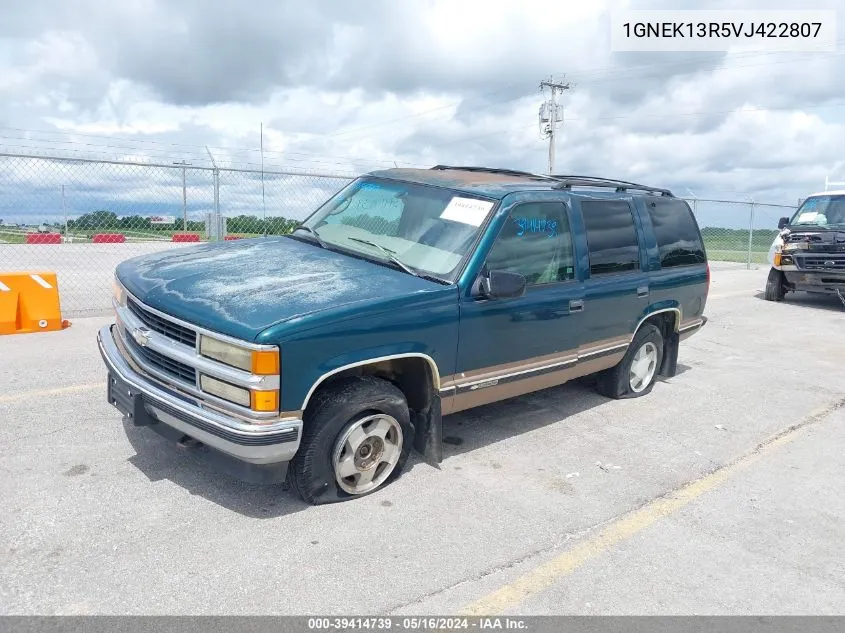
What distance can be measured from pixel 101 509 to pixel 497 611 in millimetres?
2183

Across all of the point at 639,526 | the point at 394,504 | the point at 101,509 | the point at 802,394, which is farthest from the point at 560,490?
the point at 802,394

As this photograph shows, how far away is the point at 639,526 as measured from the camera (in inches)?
152

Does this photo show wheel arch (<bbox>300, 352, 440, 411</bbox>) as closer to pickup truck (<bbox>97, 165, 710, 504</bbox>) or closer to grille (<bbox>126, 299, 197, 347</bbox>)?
pickup truck (<bbox>97, 165, 710, 504</bbox>)

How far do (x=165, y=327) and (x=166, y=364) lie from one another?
0.21 m

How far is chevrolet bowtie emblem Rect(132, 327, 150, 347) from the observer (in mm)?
3779

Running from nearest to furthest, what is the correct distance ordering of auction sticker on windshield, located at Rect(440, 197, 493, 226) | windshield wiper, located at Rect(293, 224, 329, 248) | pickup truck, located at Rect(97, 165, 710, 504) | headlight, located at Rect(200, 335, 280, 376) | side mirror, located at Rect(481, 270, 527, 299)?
headlight, located at Rect(200, 335, 280, 376)
pickup truck, located at Rect(97, 165, 710, 504)
side mirror, located at Rect(481, 270, 527, 299)
auction sticker on windshield, located at Rect(440, 197, 493, 226)
windshield wiper, located at Rect(293, 224, 329, 248)

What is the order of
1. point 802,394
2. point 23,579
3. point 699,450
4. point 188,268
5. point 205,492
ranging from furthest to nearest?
point 802,394 → point 699,450 → point 188,268 → point 205,492 → point 23,579

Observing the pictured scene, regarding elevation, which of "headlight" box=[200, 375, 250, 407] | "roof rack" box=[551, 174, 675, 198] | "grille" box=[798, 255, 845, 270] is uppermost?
"roof rack" box=[551, 174, 675, 198]

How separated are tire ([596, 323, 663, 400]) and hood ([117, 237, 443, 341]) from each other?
2766 mm

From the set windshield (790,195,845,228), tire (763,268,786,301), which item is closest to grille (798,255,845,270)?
windshield (790,195,845,228)

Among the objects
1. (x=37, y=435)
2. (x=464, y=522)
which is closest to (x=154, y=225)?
(x=37, y=435)

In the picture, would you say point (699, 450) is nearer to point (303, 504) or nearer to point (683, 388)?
point (683, 388)

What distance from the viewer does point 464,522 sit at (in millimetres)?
3758

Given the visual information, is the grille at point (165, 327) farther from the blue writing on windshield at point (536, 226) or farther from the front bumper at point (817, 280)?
the front bumper at point (817, 280)
